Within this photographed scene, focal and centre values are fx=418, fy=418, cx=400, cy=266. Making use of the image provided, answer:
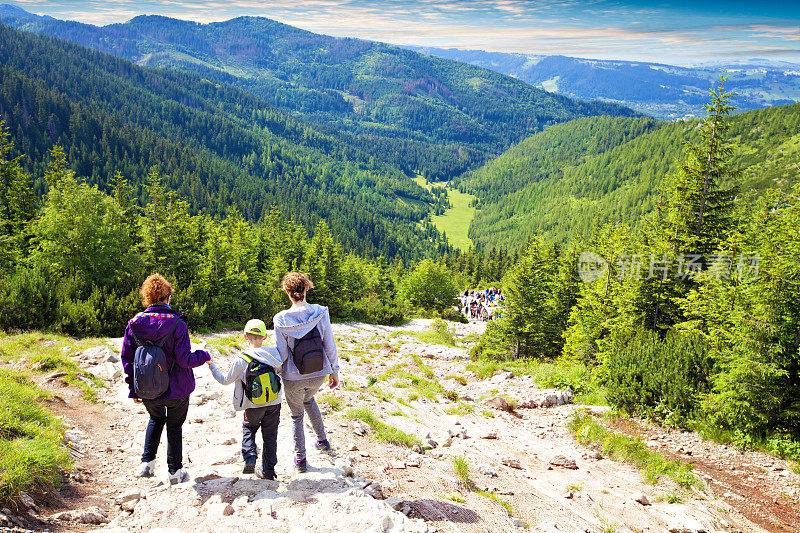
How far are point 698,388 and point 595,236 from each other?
22.9m

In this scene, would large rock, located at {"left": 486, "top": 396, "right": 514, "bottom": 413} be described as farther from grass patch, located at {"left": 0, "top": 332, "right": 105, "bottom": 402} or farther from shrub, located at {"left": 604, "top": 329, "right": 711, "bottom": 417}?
grass patch, located at {"left": 0, "top": 332, "right": 105, "bottom": 402}

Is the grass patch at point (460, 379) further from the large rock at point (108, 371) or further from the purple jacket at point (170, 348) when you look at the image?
the purple jacket at point (170, 348)

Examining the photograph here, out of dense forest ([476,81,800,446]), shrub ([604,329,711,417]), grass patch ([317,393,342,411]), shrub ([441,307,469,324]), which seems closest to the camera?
grass patch ([317,393,342,411])

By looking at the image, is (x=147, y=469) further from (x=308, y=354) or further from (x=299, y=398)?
(x=308, y=354)

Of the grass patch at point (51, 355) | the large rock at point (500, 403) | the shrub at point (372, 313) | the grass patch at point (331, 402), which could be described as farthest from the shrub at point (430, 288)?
the grass patch at point (331, 402)

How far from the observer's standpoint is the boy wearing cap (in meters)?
5.74

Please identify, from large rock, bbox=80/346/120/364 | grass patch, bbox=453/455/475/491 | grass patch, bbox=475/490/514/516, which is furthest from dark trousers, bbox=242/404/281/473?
large rock, bbox=80/346/120/364

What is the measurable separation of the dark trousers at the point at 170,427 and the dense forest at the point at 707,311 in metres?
12.5

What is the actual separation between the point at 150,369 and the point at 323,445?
3.14 m

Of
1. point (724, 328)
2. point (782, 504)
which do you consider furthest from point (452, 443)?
point (724, 328)

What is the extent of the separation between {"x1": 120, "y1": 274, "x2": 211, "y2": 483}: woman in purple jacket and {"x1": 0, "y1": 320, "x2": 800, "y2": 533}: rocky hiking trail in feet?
2.24

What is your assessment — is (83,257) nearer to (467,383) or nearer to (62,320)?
(62,320)

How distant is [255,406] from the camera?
5859 millimetres

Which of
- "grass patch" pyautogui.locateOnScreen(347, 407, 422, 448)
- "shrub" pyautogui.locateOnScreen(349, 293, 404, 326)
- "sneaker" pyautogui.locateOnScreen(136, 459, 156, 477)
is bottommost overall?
"shrub" pyautogui.locateOnScreen(349, 293, 404, 326)
